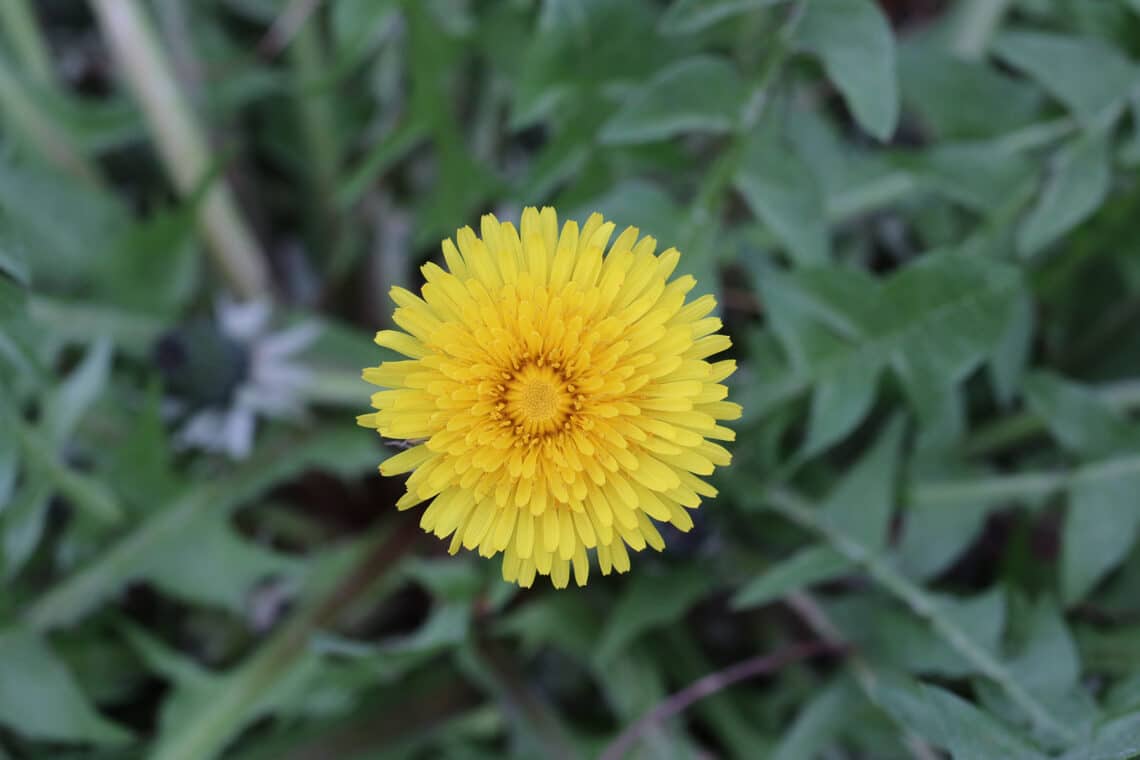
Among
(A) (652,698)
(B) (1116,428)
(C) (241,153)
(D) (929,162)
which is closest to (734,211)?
(D) (929,162)

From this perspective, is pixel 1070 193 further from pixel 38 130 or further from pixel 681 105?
pixel 38 130

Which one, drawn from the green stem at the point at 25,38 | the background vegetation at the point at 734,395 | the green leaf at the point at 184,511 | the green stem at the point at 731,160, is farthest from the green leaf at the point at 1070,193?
the green stem at the point at 25,38

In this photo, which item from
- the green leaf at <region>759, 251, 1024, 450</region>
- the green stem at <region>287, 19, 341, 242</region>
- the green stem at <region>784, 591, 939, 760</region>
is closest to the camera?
the green leaf at <region>759, 251, 1024, 450</region>

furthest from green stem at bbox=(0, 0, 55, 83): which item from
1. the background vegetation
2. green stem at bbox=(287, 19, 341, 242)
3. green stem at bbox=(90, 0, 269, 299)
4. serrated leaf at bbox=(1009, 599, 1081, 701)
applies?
serrated leaf at bbox=(1009, 599, 1081, 701)

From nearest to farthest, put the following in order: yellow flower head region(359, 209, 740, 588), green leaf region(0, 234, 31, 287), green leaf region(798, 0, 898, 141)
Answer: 1. yellow flower head region(359, 209, 740, 588)
2. green leaf region(0, 234, 31, 287)
3. green leaf region(798, 0, 898, 141)

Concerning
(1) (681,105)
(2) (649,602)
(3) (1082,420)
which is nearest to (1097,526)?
(3) (1082,420)

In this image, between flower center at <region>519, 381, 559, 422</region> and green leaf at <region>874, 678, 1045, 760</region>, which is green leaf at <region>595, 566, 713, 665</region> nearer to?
green leaf at <region>874, 678, 1045, 760</region>
